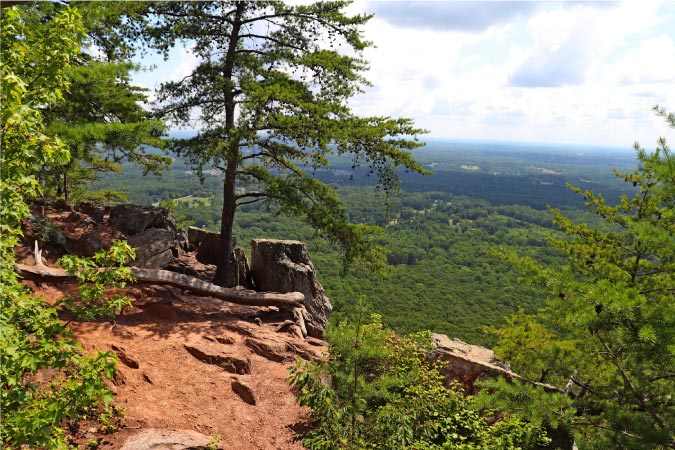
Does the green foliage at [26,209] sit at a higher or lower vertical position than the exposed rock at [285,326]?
higher

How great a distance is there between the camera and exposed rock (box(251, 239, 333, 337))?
11.5 metres

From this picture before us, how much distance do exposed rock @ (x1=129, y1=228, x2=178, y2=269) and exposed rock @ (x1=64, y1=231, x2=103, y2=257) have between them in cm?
84

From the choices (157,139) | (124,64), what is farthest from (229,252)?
(124,64)

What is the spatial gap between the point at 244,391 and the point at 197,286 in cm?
345

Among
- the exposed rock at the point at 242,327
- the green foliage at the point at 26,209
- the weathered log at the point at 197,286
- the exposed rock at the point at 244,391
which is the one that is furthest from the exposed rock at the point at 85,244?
the green foliage at the point at 26,209

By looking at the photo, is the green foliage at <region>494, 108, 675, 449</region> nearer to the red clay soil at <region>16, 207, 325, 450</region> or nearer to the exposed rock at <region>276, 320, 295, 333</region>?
the red clay soil at <region>16, 207, 325, 450</region>

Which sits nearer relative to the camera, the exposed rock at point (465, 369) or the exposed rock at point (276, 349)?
the exposed rock at point (276, 349)

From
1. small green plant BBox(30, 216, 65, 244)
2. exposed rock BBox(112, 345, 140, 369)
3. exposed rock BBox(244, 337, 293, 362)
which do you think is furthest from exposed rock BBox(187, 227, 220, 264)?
exposed rock BBox(112, 345, 140, 369)

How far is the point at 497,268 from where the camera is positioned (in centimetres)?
9344

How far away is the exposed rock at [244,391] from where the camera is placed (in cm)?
656

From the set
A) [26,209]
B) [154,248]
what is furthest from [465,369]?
[26,209]

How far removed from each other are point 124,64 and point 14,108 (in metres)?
6.65

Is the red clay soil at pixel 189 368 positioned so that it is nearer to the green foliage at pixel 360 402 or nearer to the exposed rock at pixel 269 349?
the exposed rock at pixel 269 349

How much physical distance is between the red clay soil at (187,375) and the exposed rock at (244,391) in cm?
9
